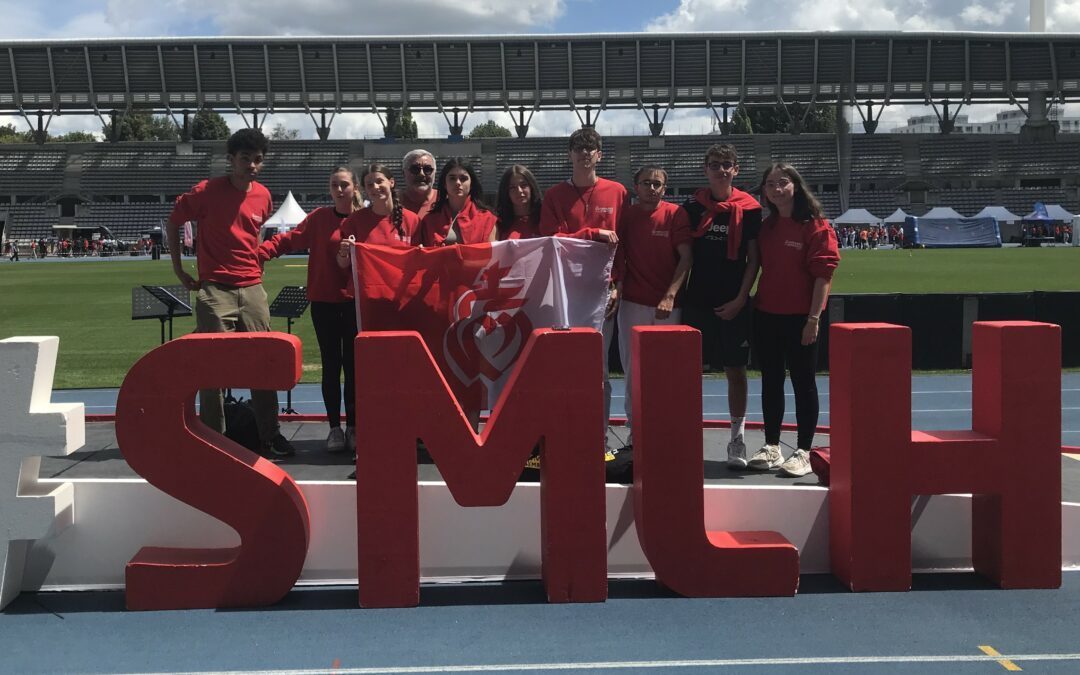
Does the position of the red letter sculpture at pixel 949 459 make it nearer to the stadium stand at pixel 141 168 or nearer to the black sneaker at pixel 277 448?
the black sneaker at pixel 277 448

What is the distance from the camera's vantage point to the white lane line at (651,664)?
3.54 metres

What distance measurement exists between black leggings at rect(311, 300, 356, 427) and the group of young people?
0.34m

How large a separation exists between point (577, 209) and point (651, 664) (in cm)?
293

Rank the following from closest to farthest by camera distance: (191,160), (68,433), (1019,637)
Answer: (1019,637) < (68,433) < (191,160)

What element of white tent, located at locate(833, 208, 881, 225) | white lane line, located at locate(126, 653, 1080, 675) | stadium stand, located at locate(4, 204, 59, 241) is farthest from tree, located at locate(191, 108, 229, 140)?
white lane line, located at locate(126, 653, 1080, 675)

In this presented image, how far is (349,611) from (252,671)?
712 mm

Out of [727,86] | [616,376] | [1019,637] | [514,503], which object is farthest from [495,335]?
[727,86]

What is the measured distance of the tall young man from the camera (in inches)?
231

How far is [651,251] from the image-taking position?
599 centimetres

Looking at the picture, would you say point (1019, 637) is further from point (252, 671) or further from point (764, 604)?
point (252, 671)

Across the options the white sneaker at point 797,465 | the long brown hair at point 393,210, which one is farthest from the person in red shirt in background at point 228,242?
the white sneaker at point 797,465

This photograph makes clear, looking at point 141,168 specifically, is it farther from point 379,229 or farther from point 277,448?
point 379,229

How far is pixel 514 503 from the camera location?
463 centimetres

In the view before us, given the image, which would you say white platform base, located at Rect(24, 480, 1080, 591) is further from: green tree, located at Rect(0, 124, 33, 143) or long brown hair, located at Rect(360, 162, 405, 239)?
green tree, located at Rect(0, 124, 33, 143)
